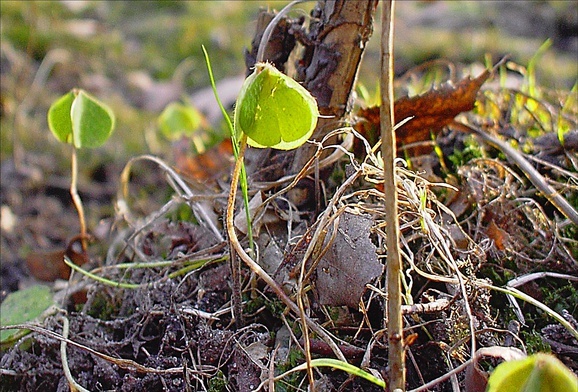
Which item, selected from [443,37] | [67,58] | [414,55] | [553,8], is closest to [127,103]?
[67,58]

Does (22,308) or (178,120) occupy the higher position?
(178,120)

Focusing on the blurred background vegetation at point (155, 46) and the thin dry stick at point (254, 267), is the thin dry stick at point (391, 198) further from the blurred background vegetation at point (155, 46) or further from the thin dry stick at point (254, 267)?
the blurred background vegetation at point (155, 46)

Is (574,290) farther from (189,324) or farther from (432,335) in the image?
(189,324)

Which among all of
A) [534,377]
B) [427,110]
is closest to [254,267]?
[534,377]

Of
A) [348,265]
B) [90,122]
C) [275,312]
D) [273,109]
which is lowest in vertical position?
[275,312]

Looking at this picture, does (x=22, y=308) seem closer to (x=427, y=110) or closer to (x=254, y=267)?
(x=254, y=267)

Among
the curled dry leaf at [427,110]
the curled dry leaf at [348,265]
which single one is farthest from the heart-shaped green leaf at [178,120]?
the curled dry leaf at [348,265]
